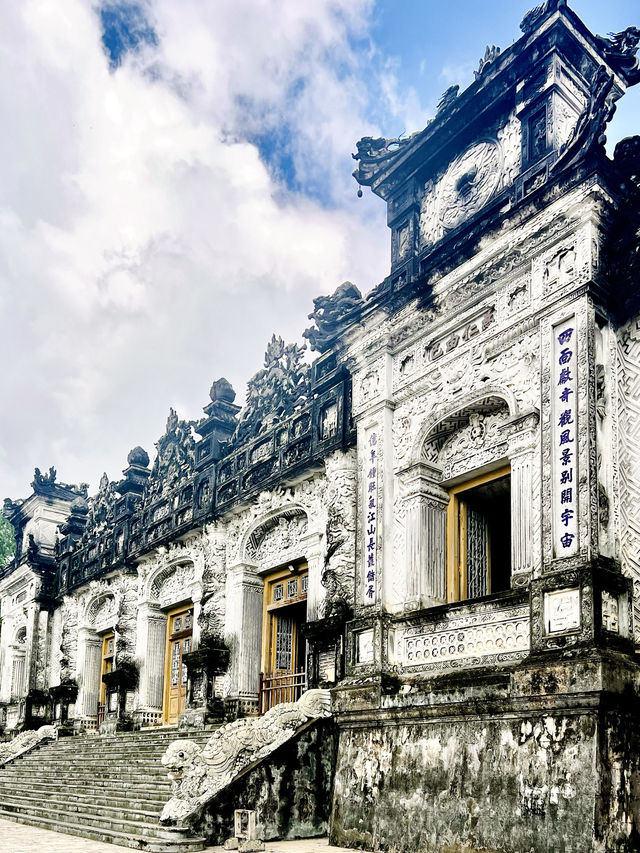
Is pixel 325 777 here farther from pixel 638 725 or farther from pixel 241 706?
pixel 638 725

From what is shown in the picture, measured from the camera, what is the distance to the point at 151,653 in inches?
637

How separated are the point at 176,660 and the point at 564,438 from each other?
32.3ft

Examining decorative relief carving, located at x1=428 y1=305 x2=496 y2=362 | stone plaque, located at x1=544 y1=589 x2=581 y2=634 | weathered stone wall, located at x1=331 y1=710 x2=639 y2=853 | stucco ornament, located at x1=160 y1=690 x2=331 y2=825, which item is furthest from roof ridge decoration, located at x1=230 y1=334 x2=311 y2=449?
stone plaque, located at x1=544 y1=589 x2=581 y2=634

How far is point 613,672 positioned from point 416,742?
236 centimetres

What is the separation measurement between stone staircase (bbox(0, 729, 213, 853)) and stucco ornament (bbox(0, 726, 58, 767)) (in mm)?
480

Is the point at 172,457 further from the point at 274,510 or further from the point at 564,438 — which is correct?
the point at 564,438

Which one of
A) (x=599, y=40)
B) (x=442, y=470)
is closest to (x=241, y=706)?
(x=442, y=470)

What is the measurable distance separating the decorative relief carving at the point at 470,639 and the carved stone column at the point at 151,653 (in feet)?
24.7

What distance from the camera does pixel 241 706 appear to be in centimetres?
1302

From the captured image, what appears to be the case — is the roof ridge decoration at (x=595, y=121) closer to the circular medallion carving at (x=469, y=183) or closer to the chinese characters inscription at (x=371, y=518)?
the circular medallion carving at (x=469, y=183)

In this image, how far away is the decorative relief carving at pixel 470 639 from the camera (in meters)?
8.27

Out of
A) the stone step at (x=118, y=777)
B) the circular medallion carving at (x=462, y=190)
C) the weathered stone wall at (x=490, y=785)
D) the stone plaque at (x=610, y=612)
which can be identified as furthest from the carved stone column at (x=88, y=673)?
the stone plaque at (x=610, y=612)

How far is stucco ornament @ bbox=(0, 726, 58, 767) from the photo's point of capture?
55.6 ft

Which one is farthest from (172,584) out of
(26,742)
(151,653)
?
(26,742)
